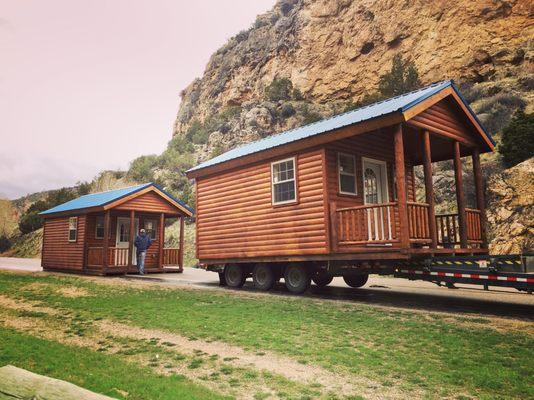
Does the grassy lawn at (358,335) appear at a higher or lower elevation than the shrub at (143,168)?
lower

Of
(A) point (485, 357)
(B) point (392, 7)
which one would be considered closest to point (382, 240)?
(A) point (485, 357)

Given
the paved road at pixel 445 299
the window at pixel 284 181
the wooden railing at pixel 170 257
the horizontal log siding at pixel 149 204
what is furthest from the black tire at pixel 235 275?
the wooden railing at pixel 170 257

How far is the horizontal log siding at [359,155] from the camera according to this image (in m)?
12.1

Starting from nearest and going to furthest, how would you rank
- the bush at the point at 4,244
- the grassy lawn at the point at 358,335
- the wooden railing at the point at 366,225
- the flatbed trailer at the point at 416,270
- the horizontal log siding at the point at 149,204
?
the grassy lawn at the point at 358,335, the flatbed trailer at the point at 416,270, the wooden railing at the point at 366,225, the horizontal log siding at the point at 149,204, the bush at the point at 4,244

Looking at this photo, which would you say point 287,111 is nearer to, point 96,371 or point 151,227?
point 151,227

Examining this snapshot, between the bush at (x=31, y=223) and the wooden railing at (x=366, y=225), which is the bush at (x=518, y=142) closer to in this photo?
the wooden railing at (x=366, y=225)

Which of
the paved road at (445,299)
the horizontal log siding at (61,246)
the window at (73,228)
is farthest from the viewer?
the window at (73,228)

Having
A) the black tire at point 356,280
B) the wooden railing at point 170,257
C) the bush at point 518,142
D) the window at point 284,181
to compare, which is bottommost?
the black tire at point 356,280

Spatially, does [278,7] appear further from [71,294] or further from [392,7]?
[71,294]

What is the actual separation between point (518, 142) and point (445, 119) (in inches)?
462

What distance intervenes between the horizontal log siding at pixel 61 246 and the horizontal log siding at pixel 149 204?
8.77ft

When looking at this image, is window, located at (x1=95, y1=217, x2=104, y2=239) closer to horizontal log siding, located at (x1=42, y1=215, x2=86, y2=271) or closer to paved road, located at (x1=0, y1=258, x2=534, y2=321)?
horizontal log siding, located at (x1=42, y1=215, x2=86, y2=271)

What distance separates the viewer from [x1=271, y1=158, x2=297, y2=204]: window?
12.8 m

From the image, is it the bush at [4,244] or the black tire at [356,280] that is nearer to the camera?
the black tire at [356,280]
